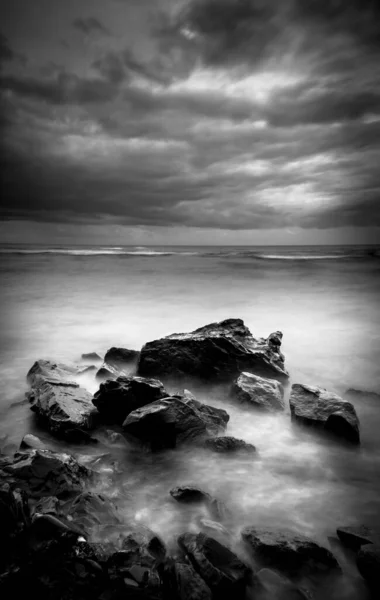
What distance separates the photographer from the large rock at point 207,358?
17.7 ft

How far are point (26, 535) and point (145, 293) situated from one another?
1406cm

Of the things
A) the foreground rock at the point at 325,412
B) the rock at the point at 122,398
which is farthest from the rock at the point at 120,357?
the foreground rock at the point at 325,412

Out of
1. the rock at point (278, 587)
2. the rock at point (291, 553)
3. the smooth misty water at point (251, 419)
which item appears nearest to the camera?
the rock at point (278, 587)

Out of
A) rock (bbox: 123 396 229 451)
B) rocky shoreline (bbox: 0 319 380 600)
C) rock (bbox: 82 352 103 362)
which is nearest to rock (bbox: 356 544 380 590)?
rocky shoreline (bbox: 0 319 380 600)

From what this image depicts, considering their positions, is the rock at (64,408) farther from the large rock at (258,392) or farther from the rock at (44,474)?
the large rock at (258,392)

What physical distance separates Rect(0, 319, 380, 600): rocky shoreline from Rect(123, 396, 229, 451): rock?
11mm

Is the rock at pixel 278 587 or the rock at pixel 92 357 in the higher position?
the rock at pixel 278 587

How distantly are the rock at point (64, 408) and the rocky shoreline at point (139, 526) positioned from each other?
0.01 metres

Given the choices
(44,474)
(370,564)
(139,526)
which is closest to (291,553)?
(370,564)

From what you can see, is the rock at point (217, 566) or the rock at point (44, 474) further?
the rock at point (44, 474)

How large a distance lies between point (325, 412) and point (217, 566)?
2.38 metres

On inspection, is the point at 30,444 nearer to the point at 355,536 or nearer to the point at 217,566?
the point at 217,566

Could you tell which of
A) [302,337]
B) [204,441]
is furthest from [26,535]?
[302,337]

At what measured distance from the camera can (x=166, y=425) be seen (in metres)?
3.52
